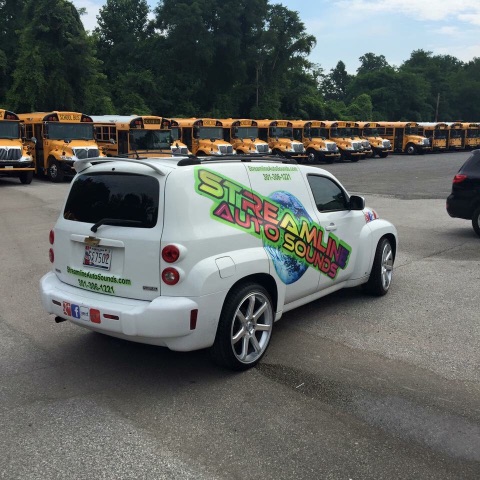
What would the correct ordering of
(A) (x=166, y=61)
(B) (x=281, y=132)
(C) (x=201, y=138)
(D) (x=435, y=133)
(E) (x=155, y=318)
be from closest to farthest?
(E) (x=155, y=318) → (C) (x=201, y=138) → (B) (x=281, y=132) → (D) (x=435, y=133) → (A) (x=166, y=61)

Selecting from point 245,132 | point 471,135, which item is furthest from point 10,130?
point 471,135

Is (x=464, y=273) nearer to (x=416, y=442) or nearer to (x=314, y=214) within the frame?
(x=314, y=214)

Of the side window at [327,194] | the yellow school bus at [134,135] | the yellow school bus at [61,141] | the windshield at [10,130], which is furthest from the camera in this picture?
the yellow school bus at [134,135]

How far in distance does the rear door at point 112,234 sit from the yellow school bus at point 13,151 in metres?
16.6

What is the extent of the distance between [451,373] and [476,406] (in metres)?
0.54

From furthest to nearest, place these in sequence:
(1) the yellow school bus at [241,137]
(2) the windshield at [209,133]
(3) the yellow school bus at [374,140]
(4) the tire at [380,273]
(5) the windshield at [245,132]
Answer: (3) the yellow school bus at [374,140] < (5) the windshield at [245,132] < (1) the yellow school bus at [241,137] < (2) the windshield at [209,133] < (4) the tire at [380,273]

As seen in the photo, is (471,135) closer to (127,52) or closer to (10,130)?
(127,52)

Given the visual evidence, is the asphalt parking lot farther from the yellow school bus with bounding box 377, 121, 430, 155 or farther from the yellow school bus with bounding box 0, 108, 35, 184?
the yellow school bus with bounding box 377, 121, 430, 155

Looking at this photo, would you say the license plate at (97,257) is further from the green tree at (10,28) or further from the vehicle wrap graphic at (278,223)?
the green tree at (10,28)

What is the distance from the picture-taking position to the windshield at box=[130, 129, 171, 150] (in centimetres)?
2258

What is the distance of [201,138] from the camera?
1063 inches

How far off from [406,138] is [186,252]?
4401 cm

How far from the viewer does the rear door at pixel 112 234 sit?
4.02m

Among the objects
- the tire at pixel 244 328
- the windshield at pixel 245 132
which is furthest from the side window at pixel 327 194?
the windshield at pixel 245 132
